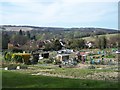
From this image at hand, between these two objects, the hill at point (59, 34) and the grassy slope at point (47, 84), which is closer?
the grassy slope at point (47, 84)

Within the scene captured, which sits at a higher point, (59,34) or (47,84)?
(59,34)

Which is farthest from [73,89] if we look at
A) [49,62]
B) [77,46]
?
[77,46]

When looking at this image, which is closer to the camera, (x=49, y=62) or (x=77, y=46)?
(x=49, y=62)

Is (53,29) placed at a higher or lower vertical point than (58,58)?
higher

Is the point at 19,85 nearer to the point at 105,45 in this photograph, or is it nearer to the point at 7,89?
the point at 7,89

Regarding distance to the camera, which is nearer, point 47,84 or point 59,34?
point 47,84

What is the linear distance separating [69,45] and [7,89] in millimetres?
40899

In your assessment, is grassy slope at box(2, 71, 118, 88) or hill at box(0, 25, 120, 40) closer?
grassy slope at box(2, 71, 118, 88)

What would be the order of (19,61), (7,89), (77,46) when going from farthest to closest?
(77,46), (19,61), (7,89)

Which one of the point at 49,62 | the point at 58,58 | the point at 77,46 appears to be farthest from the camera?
the point at 77,46

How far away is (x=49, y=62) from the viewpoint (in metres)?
29.6

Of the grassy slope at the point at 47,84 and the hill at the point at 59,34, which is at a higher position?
the hill at the point at 59,34

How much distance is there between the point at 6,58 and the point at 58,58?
706 centimetres

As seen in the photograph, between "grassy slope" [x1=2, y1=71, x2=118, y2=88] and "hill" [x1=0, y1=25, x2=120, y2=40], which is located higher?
"hill" [x1=0, y1=25, x2=120, y2=40]
